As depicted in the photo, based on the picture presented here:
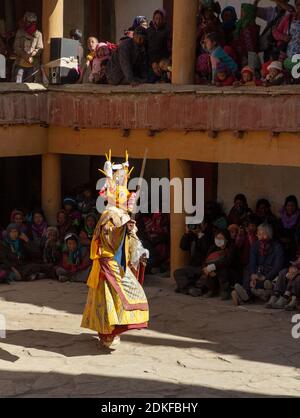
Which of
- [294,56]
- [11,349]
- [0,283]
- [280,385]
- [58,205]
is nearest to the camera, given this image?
[280,385]

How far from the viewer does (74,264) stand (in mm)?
16797

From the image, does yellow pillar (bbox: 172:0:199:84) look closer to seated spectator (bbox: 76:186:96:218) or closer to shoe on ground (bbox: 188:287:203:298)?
seated spectator (bbox: 76:186:96:218)

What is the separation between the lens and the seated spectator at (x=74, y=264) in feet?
54.9

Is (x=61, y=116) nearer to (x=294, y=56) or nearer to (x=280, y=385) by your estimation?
(x=294, y=56)

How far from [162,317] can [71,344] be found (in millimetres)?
1784

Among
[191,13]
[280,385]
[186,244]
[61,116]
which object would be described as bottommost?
[280,385]

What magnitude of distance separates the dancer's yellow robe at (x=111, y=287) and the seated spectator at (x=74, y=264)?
3.99 metres

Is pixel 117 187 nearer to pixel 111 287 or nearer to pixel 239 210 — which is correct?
pixel 111 287

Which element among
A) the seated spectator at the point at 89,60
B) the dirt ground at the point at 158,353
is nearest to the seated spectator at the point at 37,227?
the dirt ground at the point at 158,353

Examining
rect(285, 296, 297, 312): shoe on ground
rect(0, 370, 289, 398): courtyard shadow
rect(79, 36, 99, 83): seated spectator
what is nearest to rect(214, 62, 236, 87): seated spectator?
rect(79, 36, 99, 83): seated spectator

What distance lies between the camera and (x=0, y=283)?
16.6 meters

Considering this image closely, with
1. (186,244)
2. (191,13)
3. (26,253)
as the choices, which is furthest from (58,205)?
(191,13)

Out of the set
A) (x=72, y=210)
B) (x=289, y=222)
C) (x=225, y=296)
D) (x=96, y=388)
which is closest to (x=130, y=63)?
(x=72, y=210)

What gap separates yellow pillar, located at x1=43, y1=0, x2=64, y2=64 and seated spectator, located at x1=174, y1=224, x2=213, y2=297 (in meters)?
3.81
